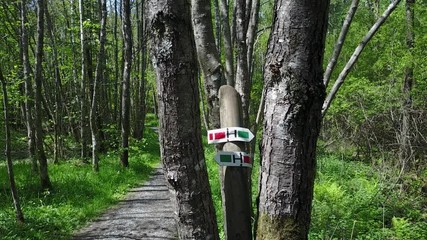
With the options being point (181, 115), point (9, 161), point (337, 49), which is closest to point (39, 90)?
point (9, 161)

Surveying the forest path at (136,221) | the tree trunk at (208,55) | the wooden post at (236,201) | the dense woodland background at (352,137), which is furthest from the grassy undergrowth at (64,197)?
the wooden post at (236,201)

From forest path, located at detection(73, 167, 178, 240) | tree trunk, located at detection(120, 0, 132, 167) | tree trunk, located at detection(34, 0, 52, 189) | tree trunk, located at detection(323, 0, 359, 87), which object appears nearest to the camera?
tree trunk, located at detection(323, 0, 359, 87)

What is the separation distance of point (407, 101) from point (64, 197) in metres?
9.45

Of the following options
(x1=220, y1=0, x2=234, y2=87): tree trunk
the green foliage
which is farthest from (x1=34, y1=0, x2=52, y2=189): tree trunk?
the green foliage

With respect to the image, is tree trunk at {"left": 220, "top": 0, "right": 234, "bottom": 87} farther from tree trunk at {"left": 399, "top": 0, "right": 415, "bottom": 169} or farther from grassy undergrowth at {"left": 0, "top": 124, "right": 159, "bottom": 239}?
tree trunk at {"left": 399, "top": 0, "right": 415, "bottom": 169}

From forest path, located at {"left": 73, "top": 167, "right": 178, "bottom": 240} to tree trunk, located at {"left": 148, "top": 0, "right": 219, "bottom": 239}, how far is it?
421cm

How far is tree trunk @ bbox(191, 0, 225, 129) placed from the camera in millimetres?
2217

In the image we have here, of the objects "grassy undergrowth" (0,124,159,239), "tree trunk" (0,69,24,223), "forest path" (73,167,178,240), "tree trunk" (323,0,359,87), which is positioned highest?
"tree trunk" (323,0,359,87)

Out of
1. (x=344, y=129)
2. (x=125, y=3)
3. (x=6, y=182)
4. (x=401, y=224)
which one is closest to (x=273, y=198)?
(x=401, y=224)

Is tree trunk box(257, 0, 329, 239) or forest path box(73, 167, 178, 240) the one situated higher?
tree trunk box(257, 0, 329, 239)

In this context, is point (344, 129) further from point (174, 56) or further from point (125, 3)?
point (174, 56)

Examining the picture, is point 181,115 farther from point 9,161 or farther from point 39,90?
point 39,90

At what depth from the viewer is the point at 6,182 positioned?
906 cm

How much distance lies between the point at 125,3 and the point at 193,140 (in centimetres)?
1125
